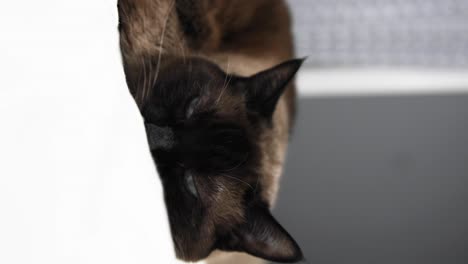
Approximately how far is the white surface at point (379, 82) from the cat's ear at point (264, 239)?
92cm

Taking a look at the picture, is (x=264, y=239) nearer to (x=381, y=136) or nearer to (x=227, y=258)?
(x=227, y=258)

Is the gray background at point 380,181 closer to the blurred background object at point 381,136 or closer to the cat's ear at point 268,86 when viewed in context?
the blurred background object at point 381,136

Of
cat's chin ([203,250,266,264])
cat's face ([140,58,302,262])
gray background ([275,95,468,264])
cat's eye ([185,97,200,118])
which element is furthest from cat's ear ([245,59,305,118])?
gray background ([275,95,468,264])

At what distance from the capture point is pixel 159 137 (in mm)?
808

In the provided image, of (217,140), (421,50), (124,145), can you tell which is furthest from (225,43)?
(421,50)

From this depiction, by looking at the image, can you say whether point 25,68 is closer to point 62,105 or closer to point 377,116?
point 62,105

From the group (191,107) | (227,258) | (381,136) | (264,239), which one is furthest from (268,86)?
(381,136)

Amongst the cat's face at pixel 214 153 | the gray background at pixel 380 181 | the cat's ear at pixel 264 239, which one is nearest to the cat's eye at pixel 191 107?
the cat's face at pixel 214 153

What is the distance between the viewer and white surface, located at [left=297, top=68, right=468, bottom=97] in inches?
64.2

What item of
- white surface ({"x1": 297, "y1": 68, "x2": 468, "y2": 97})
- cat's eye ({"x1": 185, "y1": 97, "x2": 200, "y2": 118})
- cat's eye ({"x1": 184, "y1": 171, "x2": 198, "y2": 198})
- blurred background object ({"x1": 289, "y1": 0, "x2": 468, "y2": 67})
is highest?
blurred background object ({"x1": 289, "y1": 0, "x2": 468, "y2": 67})

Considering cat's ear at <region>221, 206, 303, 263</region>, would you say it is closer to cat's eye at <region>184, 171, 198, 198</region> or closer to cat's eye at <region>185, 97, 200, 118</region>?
cat's eye at <region>184, 171, 198, 198</region>

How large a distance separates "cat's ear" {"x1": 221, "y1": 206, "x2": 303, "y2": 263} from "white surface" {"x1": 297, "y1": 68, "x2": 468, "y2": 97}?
92 centimetres

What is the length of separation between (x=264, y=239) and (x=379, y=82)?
3.32 feet

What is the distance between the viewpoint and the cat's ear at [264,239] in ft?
2.68
